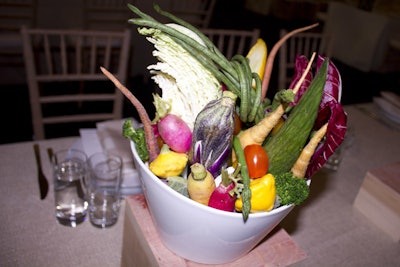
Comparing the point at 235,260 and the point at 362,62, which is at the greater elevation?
the point at 235,260

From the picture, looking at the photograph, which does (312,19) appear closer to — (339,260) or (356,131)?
(356,131)

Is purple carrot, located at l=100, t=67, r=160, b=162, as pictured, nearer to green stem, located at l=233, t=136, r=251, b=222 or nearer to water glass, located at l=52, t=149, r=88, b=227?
green stem, located at l=233, t=136, r=251, b=222

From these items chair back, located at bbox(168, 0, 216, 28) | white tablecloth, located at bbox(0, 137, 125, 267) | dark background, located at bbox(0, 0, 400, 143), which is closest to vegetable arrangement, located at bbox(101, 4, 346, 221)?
white tablecloth, located at bbox(0, 137, 125, 267)

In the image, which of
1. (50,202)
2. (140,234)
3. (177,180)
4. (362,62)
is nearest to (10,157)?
(50,202)

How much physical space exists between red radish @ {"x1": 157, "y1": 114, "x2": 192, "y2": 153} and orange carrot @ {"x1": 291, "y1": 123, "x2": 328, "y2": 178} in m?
0.14

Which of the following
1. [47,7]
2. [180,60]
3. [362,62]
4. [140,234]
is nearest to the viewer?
[180,60]

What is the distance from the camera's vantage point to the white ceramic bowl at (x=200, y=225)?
0.41 metres

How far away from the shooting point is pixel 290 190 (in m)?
0.43

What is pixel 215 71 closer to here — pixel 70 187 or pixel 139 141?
pixel 139 141

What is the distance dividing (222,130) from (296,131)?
0.37ft

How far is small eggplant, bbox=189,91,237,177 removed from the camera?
0.40 m

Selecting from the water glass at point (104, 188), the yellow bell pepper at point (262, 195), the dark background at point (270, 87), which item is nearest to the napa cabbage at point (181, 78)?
the yellow bell pepper at point (262, 195)

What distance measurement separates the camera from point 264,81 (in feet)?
1.87

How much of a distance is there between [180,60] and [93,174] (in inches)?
14.7
